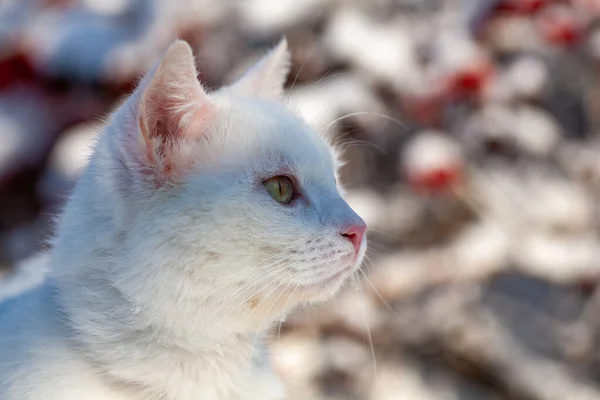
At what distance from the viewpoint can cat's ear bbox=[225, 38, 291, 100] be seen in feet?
3.49

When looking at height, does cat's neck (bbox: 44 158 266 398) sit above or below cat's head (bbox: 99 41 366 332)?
below

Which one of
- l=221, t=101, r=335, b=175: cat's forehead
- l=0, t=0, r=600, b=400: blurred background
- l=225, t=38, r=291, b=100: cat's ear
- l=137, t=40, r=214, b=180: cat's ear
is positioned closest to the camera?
l=137, t=40, r=214, b=180: cat's ear

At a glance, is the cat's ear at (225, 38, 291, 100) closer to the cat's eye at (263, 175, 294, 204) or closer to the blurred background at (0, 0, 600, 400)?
the cat's eye at (263, 175, 294, 204)

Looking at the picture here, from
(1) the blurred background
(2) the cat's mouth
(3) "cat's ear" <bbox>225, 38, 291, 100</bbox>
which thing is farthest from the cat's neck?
(1) the blurred background

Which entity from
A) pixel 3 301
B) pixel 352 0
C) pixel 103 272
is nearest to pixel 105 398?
pixel 103 272

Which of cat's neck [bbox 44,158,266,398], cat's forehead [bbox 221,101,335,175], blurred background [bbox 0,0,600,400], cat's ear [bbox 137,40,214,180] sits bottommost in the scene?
blurred background [bbox 0,0,600,400]

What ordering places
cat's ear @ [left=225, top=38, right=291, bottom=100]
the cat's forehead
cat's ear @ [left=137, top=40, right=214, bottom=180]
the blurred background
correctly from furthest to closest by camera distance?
the blurred background, cat's ear @ [left=225, top=38, right=291, bottom=100], the cat's forehead, cat's ear @ [left=137, top=40, right=214, bottom=180]

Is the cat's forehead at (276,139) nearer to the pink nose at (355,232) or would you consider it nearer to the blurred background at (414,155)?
the pink nose at (355,232)

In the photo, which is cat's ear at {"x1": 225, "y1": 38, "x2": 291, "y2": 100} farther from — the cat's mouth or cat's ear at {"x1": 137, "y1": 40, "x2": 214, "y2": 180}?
the cat's mouth

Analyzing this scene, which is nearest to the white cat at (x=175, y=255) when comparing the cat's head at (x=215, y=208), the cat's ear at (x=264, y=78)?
the cat's head at (x=215, y=208)

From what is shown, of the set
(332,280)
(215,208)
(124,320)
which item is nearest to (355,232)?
(332,280)

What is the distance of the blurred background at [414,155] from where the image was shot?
197 centimetres

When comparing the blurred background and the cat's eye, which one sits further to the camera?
the blurred background

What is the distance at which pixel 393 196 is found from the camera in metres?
2.13
